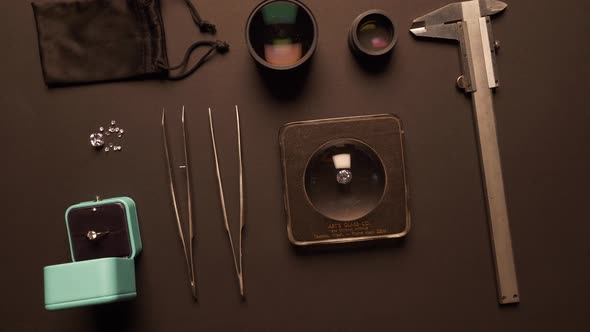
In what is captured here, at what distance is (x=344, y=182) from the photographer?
1.18 m

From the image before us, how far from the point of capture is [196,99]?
1220 millimetres

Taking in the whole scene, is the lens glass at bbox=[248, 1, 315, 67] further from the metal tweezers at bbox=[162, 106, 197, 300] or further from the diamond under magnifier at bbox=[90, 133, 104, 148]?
the diamond under magnifier at bbox=[90, 133, 104, 148]

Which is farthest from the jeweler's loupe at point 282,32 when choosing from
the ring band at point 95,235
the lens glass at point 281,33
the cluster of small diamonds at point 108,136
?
the ring band at point 95,235

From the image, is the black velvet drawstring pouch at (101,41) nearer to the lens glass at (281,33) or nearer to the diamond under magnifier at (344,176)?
the lens glass at (281,33)

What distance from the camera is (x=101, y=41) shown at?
122 centimetres

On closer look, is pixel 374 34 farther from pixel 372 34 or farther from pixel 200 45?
pixel 200 45

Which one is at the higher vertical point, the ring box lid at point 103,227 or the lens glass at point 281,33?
the lens glass at point 281,33

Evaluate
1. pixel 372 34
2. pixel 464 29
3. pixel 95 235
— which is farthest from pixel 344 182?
pixel 95 235

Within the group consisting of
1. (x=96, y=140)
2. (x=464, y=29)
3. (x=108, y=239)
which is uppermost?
(x=464, y=29)

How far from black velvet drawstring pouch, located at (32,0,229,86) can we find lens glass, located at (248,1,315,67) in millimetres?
112

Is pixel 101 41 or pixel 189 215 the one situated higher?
pixel 101 41

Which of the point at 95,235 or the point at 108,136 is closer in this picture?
the point at 95,235

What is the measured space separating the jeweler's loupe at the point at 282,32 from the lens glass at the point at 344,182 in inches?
8.8

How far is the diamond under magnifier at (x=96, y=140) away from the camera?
122cm
